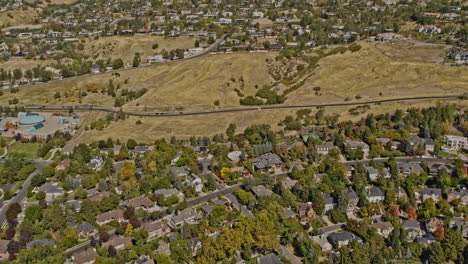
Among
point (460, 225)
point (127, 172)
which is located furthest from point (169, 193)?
point (460, 225)

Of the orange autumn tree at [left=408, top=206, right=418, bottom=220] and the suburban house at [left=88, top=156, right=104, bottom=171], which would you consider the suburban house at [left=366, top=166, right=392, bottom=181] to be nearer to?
the orange autumn tree at [left=408, top=206, right=418, bottom=220]

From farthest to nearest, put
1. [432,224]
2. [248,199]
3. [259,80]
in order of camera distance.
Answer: [259,80]
[248,199]
[432,224]

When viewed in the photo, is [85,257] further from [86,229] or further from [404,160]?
[404,160]

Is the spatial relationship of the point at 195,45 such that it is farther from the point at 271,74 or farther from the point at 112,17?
the point at 112,17

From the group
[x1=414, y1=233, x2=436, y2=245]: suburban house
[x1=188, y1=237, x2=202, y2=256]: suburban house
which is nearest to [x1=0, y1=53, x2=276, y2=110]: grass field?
[x1=188, y1=237, x2=202, y2=256]: suburban house

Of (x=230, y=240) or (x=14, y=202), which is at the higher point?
(x=230, y=240)

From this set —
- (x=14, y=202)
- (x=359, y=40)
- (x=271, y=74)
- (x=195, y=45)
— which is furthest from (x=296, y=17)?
(x=14, y=202)

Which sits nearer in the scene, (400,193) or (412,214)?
(412,214)
